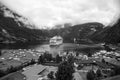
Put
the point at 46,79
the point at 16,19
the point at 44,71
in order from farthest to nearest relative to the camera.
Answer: the point at 16,19
the point at 44,71
the point at 46,79

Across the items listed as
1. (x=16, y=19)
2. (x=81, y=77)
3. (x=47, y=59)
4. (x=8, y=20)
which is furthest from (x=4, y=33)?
(x=81, y=77)

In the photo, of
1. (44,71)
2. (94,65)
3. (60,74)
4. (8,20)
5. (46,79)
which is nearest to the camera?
(60,74)

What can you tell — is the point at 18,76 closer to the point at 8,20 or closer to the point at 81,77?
the point at 81,77

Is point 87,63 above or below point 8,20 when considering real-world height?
below

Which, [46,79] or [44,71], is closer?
[46,79]

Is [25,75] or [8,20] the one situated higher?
Result: [8,20]

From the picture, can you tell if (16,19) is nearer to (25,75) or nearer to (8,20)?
(8,20)

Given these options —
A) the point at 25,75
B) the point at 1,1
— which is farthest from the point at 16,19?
the point at 25,75

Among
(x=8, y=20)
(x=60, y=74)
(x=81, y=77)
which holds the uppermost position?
(x=8, y=20)

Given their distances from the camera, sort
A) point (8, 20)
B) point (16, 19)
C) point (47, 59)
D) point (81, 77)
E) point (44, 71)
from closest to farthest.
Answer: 1. point (81, 77)
2. point (44, 71)
3. point (47, 59)
4. point (8, 20)
5. point (16, 19)
